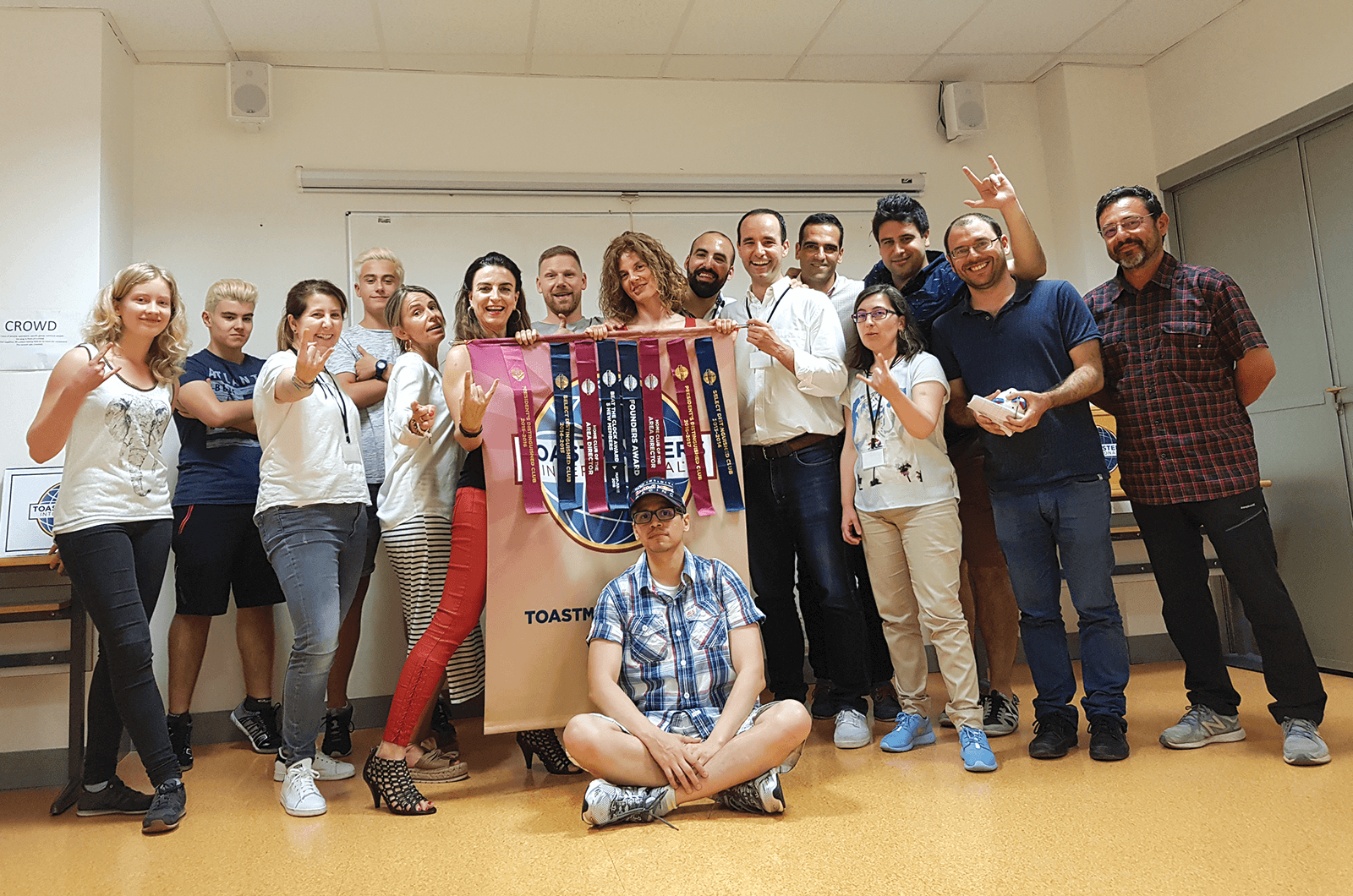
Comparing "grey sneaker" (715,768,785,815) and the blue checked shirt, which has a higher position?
the blue checked shirt

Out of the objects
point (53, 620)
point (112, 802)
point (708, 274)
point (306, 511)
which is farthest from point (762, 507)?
point (53, 620)

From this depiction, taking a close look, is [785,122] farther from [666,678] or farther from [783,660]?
[666,678]

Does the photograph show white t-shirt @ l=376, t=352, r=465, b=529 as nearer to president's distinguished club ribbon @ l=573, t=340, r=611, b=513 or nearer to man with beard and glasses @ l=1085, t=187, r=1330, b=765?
president's distinguished club ribbon @ l=573, t=340, r=611, b=513

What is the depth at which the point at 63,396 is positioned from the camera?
7.89 ft

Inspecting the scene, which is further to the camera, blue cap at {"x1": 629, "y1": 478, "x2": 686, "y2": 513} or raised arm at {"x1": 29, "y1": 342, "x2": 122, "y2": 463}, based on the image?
blue cap at {"x1": 629, "y1": 478, "x2": 686, "y2": 513}

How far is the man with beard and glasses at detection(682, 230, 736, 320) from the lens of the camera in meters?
3.48

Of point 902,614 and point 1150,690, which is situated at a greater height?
point 902,614

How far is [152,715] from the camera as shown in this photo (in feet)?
8.20

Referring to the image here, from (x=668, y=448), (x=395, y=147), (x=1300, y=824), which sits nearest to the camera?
(x=1300, y=824)

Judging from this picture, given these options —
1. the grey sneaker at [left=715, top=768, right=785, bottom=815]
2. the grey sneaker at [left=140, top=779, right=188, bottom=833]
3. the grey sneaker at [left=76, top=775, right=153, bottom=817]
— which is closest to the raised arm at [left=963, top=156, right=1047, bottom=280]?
the grey sneaker at [left=715, top=768, right=785, bottom=815]

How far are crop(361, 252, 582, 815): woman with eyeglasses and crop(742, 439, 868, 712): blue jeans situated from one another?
877 mm

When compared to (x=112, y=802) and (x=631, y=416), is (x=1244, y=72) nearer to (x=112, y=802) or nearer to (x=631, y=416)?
(x=631, y=416)

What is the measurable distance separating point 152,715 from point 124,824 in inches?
15.2

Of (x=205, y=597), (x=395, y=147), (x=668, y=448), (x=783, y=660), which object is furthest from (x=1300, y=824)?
(x=395, y=147)
